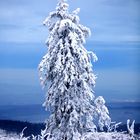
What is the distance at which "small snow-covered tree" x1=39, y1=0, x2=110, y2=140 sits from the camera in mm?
13367

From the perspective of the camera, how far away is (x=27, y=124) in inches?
619

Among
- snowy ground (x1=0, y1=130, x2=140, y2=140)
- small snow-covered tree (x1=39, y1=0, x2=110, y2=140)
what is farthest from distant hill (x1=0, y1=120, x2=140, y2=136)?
small snow-covered tree (x1=39, y1=0, x2=110, y2=140)

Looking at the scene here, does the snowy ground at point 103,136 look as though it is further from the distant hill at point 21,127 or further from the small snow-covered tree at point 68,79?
the small snow-covered tree at point 68,79

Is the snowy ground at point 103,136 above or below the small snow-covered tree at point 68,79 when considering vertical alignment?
below

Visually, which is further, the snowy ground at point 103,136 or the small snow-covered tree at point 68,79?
the snowy ground at point 103,136

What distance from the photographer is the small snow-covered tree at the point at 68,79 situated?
13.4m

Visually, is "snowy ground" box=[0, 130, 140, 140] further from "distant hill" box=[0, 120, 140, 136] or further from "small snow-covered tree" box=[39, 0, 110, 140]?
"small snow-covered tree" box=[39, 0, 110, 140]

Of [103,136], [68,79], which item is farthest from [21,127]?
[68,79]

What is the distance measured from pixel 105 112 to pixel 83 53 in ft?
6.48

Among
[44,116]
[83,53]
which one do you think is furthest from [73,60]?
[44,116]

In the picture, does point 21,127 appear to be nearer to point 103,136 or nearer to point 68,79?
point 103,136

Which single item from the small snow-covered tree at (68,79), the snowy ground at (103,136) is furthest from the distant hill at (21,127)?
the small snow-covered tree at (68,79)

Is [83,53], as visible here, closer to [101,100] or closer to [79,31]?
[79,31]

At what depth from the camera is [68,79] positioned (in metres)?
13.4
